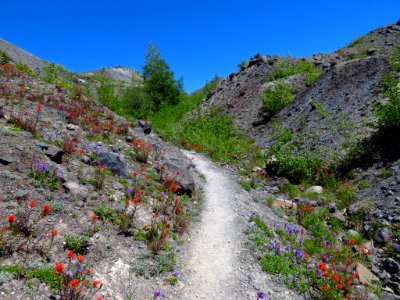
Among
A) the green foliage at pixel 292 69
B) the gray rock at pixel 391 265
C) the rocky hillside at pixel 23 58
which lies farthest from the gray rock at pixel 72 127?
the green foliage at pixel 292 69

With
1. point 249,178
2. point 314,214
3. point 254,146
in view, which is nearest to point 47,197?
point 314,214

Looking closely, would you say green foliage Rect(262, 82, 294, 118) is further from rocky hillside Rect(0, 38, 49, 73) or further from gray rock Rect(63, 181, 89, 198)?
rocky hillside Rect(0, 38, 49, 73)

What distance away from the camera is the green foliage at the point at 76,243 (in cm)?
625

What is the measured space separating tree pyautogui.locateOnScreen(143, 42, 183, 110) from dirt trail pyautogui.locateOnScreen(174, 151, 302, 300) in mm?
28740

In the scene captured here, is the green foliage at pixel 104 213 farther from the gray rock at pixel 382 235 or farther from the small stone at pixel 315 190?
the small stone at pixel 315 190

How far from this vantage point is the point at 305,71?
29.1 metres

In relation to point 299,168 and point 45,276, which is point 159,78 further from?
point 45,276

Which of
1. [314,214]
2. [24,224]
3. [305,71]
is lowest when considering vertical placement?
[314,214]

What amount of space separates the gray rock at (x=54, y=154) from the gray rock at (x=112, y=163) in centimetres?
133

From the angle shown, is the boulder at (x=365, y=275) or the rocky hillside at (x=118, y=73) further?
the rocky hillside at (x=118, y=73)

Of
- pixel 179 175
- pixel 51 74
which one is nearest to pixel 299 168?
pixel 179 175

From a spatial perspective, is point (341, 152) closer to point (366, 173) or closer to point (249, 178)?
point (366, 173)

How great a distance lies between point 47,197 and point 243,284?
5.31m

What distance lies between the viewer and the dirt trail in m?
6.73
